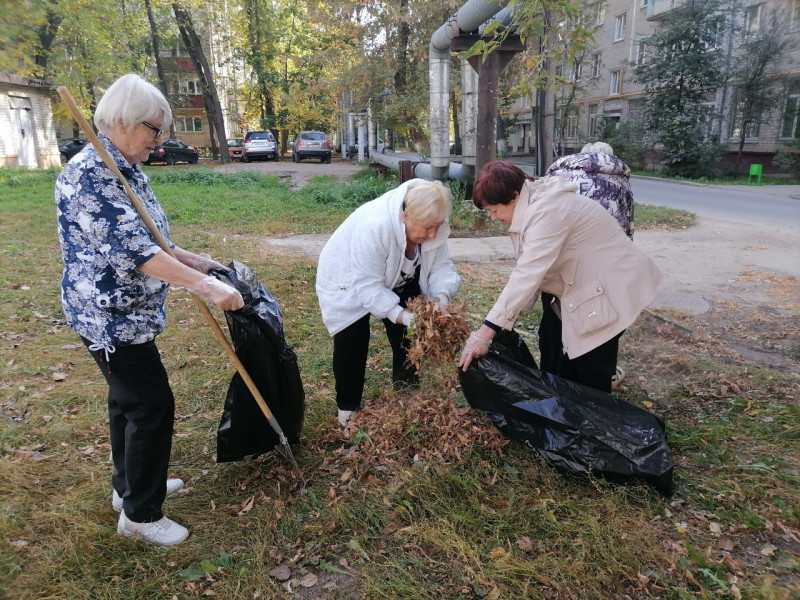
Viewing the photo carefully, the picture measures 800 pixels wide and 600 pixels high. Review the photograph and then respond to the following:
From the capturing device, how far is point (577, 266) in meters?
2.66

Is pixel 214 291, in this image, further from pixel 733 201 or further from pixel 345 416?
pixel 733 201

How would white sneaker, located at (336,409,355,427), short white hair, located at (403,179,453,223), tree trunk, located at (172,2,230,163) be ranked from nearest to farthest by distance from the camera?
short white hair, located at (403,179,453,223) < white sneaker, located at (336,409,355,427) < tree trunk, located at (172,2,230,163)

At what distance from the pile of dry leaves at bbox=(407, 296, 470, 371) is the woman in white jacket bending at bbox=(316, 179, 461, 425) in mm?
72

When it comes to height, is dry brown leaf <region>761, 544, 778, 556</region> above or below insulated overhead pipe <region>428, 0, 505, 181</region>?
below

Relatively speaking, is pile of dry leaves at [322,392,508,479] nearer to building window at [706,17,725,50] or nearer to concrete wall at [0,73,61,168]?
building window at [706,17,725,50]

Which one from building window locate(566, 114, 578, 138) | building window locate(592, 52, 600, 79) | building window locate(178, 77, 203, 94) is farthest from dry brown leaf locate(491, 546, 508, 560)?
building window locate(178, 77, 203, 94)

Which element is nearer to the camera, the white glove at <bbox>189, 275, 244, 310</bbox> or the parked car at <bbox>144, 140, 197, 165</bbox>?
the white glove at <bbox>189, 275, 244, 310</bbox>

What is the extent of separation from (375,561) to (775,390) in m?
2.75

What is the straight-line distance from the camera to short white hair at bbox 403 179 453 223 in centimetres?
277

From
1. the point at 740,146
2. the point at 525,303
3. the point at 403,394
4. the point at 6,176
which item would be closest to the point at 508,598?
the point at 525,303

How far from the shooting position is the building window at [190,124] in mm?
45875

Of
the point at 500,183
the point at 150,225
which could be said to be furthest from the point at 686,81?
the point at 150,225

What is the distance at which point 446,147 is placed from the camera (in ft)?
35.0

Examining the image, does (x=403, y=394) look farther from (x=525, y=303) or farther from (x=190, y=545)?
(x=190, y=545)
